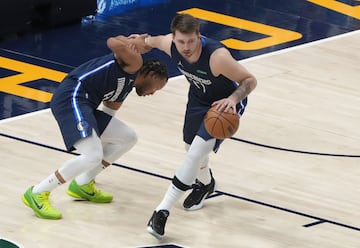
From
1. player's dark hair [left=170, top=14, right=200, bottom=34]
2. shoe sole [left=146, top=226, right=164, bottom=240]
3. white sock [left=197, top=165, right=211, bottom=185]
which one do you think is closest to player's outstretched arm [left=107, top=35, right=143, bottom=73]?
player's dark hair [left=170, top=14, right=200, bottom=34]

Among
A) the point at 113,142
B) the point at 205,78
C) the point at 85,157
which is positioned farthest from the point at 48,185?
the point at 205,78

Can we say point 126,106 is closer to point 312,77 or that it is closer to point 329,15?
point 312,77

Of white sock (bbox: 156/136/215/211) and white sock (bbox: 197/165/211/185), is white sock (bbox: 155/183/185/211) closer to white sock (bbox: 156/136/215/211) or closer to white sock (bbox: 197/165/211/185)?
white sock (bbox: 156/136/215/211)

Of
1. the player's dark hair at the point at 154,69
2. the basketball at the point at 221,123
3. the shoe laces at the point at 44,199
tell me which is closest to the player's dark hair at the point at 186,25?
the player's dark hair at the point at 154,69

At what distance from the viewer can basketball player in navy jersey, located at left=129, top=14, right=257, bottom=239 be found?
27.9 feet

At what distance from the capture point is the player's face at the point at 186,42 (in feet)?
27.8

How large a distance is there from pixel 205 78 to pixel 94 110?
A: 91 centimetres

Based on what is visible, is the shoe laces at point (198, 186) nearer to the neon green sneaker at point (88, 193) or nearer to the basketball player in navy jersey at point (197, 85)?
the basketball player in navy jersey at point (197, 85)

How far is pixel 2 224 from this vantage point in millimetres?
8680

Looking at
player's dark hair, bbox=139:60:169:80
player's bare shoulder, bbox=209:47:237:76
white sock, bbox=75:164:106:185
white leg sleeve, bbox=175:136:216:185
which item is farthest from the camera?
white sock, bbox=75:164:106:185

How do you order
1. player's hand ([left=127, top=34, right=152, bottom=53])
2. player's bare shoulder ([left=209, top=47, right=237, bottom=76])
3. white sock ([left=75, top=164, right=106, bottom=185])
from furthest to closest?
white sock ([left=75, top=164, right=106, bottom=185])
player's hand ([left=127, top=34, right=152, bottom=53])
player's bare shoulder ([left=209, top=47, right=237, bottom=76])

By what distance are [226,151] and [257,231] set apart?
1.87 metres

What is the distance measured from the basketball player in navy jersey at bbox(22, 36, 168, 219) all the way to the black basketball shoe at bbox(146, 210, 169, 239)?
61 cm

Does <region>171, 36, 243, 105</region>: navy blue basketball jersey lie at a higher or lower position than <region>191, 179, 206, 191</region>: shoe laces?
higher
